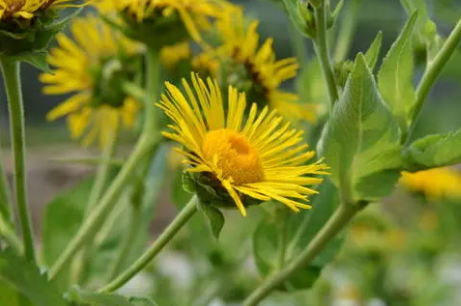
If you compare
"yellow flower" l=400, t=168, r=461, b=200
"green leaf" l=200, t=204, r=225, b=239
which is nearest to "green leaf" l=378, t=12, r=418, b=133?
"green leaf" l=200, t=204, r=225, b=239

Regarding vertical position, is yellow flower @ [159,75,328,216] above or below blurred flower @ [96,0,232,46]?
above

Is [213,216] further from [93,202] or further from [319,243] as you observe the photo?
[93,202]

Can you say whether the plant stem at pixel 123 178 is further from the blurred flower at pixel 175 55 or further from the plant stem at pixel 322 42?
the plant stem at pixel 322 42

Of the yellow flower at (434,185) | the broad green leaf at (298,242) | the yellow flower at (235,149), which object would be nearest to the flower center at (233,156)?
the yellow flower at (235,149)

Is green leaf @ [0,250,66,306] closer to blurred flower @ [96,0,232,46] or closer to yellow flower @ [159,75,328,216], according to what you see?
yellow flower @ [159,75,328,216]

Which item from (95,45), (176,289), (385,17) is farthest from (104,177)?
(385,17)

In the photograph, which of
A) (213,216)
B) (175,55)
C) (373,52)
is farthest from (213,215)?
(175,55)

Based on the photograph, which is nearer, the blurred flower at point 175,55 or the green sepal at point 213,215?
the green sepal at point 213,215
